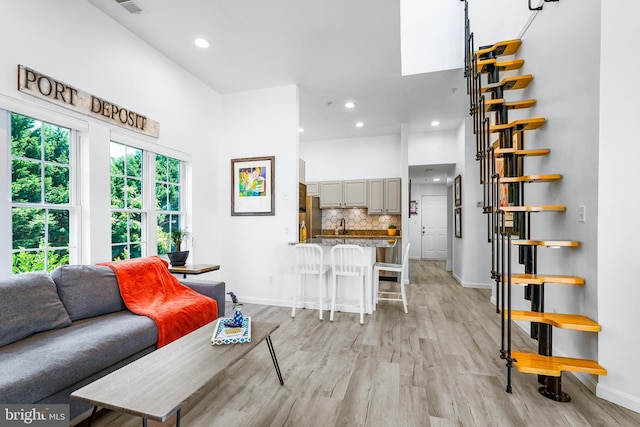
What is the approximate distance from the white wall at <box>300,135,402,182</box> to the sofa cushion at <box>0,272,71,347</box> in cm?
572

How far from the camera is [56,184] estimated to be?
8.62 feet

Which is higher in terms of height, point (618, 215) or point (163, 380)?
point (618, 215)

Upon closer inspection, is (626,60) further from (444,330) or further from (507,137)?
(444,330)

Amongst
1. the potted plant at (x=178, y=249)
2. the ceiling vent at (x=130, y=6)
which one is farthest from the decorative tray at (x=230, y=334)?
the ceiling vent at (x=130, y=6)

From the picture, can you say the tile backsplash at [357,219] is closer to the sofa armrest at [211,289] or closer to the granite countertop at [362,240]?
the granite countertop at [362,240]

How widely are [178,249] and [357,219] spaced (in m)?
4.44

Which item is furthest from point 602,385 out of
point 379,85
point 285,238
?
point 379,85

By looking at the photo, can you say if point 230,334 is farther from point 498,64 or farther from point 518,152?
point 498,64

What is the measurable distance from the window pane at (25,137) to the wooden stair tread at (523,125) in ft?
13.0

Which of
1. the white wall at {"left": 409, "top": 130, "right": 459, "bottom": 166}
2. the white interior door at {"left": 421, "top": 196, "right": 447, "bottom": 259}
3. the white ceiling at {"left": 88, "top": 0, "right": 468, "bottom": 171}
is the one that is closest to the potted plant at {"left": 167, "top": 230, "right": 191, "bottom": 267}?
the white ceiling at {"left": 88, "top": 0, "right": 468, "bottom": 171}

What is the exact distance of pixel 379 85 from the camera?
4.40 metres

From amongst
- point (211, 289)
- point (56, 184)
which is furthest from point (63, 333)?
point (56, 184)

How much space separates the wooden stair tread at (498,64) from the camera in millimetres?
2938

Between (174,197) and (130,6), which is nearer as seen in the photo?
(130,6)
